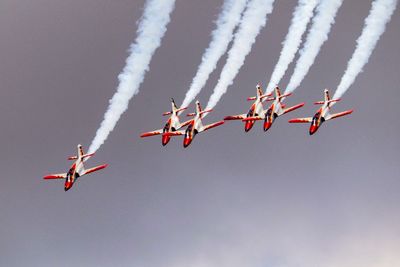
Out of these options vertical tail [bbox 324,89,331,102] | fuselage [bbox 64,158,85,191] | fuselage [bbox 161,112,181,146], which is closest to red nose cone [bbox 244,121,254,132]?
fuselage [bbox 161,112,181,146]

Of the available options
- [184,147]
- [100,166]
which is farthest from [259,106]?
[100,166]

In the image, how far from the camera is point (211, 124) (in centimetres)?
8769

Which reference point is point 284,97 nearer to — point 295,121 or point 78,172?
point 295,121

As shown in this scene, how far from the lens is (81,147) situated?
8812 centimetres

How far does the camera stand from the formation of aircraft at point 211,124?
88.1m

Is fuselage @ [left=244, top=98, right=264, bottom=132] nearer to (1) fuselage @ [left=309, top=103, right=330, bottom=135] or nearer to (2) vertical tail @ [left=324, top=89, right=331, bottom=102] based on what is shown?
(1) fuselage @ [left=309, top=103, right=330, bottom=135]

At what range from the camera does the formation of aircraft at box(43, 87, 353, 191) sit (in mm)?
88062

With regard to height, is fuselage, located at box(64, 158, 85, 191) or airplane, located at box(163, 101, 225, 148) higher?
airplane, located at box(163, 101, 225, 148)

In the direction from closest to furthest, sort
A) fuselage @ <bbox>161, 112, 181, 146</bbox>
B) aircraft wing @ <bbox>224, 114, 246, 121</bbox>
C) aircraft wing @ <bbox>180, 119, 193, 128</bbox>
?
aircraft wing @ <bbox>224, 114, 246, 121</bbox>
aircraft wing @ <bbox>180, 119, 193, 128</bbox>
fuselage @ <bbox>161, 112, 181, 146</bbox>

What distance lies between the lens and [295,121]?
89.7 metres

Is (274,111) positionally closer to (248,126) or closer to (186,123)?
(248,126)

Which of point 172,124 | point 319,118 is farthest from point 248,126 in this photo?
point 172,124

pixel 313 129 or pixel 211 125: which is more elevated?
pixel 211 125

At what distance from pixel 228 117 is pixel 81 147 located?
1332 centimetres
